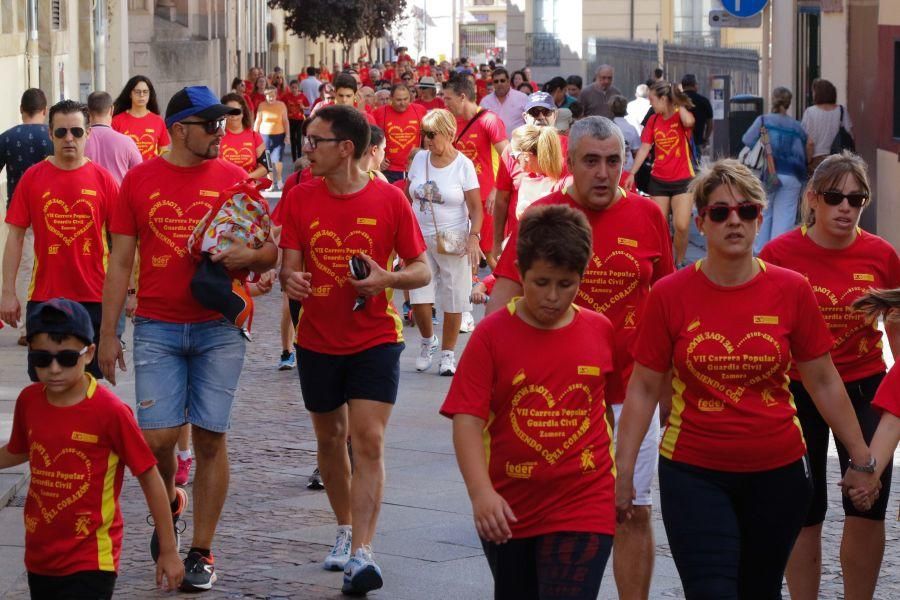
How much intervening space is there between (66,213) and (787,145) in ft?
31.3

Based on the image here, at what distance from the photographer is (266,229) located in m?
6.96

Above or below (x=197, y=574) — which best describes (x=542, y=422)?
above

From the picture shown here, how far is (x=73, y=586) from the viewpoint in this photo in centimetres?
523

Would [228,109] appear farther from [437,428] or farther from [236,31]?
[236,31]

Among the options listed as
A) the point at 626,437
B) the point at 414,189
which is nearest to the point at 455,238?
the point at 414,189

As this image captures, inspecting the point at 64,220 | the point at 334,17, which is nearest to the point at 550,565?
the point at 64,220

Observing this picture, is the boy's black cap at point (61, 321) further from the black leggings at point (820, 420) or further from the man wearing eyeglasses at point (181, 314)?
the black leggings at point (820, 420)

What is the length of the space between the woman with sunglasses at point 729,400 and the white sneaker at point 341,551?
220 centimetres

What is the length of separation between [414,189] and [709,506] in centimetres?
743

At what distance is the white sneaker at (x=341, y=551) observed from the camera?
23.6 feet

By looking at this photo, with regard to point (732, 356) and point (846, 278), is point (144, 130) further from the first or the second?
point (732, 356)

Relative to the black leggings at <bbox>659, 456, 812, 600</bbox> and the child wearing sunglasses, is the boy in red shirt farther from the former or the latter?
the child wearing sunglasses

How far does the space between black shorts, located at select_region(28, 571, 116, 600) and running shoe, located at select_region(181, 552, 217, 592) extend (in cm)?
160

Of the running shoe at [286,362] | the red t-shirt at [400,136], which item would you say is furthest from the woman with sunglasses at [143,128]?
the red t-shirt at [400,136]
